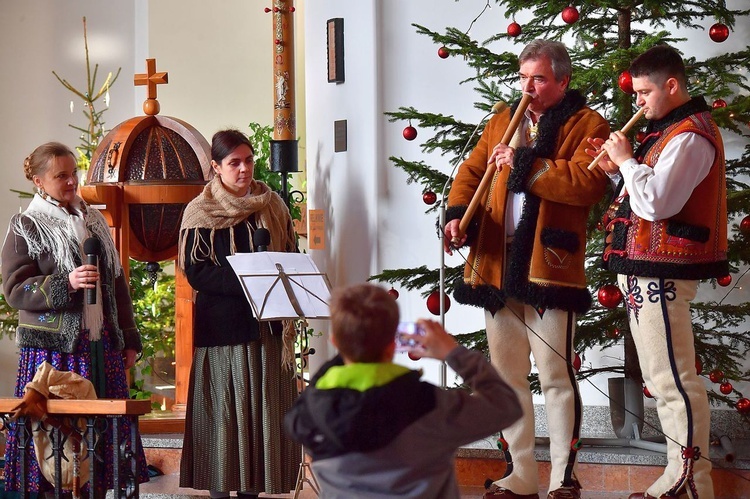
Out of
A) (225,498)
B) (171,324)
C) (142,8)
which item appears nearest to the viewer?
(225,498)

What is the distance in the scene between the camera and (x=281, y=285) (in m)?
3.94

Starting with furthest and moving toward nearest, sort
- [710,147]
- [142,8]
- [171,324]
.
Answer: [142,8]
[171,324]
[710,147]

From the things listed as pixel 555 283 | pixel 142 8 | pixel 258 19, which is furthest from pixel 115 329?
pixel 258 19

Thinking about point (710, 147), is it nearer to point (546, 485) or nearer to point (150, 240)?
point (546, 485)

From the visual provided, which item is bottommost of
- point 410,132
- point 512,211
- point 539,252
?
point 539,252

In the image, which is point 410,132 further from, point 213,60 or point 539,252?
point 213,60

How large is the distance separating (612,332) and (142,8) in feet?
14.9

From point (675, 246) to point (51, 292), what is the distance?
85.7 inches

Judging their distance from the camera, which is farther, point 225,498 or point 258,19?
point 258,19

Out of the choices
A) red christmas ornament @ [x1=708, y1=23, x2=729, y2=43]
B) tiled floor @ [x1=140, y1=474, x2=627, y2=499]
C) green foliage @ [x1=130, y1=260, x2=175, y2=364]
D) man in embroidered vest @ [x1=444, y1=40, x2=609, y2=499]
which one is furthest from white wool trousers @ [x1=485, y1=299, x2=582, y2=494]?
green foliage @ [x1=130, y1=260, x2=175, y2=364]

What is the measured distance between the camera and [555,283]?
3584mm

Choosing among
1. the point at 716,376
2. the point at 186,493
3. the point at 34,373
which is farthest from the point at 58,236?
the point at 716,376

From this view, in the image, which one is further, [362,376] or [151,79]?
[151,79]

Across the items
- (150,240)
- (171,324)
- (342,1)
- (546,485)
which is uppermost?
(342,1)
